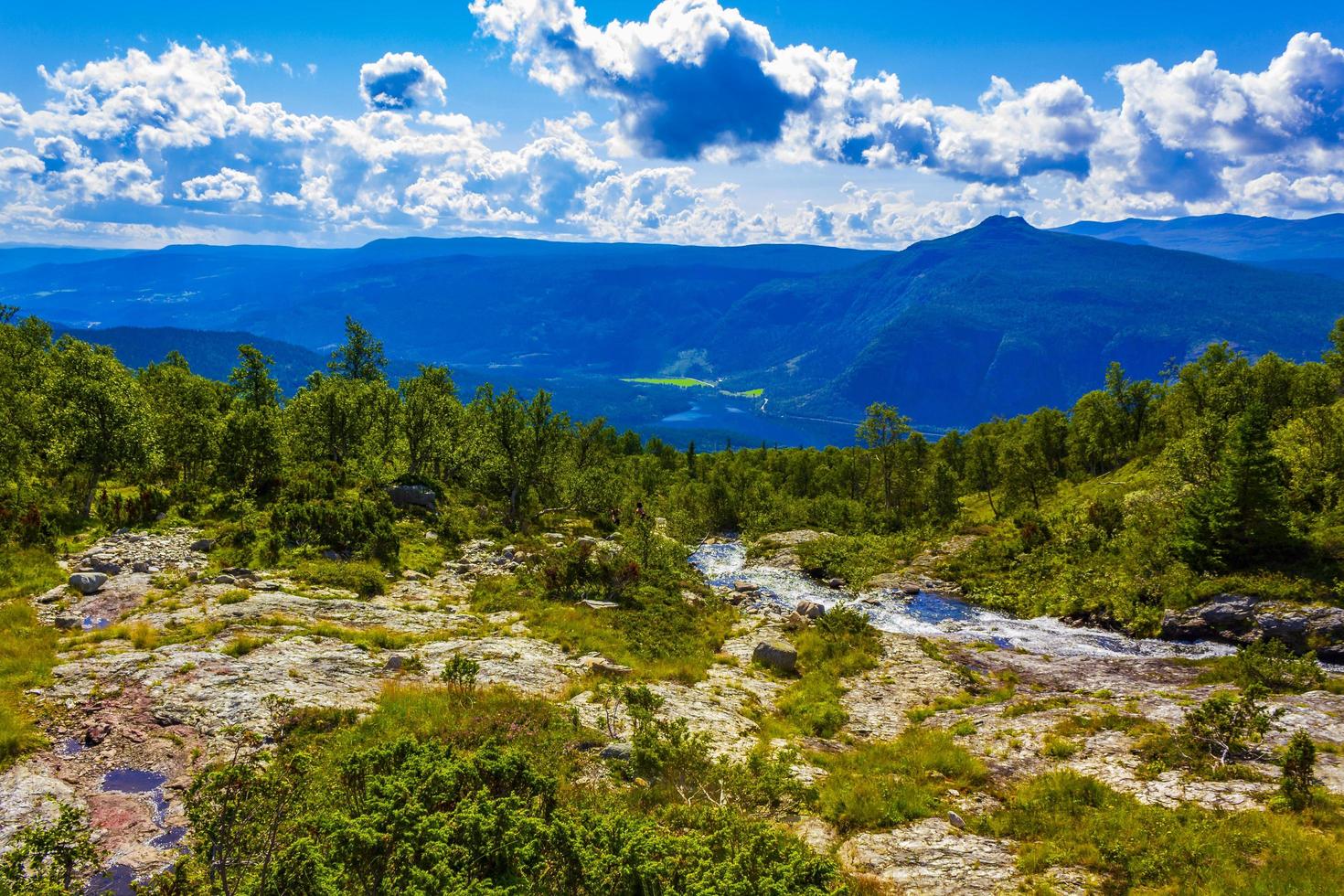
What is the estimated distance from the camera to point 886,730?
85.5ft

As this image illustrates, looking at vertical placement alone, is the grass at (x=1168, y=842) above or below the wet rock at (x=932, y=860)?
above

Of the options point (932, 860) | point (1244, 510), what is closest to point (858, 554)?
point (1244, 510)

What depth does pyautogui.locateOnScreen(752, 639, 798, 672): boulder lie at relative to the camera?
1344 inches

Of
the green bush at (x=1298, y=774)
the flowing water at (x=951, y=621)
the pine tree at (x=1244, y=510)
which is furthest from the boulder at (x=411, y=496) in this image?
the pine tree at (x=1244, y=510)

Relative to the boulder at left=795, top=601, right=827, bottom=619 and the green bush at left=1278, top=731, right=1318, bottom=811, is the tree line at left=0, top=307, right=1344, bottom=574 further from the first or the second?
the green bush at left=1278, top=731, right=1318, bottom=811

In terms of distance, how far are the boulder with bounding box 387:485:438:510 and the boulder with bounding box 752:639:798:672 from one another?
32586mm

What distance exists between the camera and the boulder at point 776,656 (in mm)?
34125

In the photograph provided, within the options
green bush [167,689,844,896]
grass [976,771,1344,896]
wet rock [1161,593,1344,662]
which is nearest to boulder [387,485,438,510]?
green bush [167,689,844,896]

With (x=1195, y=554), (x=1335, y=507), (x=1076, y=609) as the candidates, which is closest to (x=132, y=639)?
(x=1076, y=609)

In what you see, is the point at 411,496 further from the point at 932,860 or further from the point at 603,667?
the point at 932,860

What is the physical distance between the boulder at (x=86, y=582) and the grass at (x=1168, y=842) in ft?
120

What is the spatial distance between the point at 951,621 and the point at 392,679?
136 ft

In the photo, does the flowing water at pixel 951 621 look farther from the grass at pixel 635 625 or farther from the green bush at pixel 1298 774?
the green bush at pixel 1298 774

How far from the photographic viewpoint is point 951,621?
49219 mm
